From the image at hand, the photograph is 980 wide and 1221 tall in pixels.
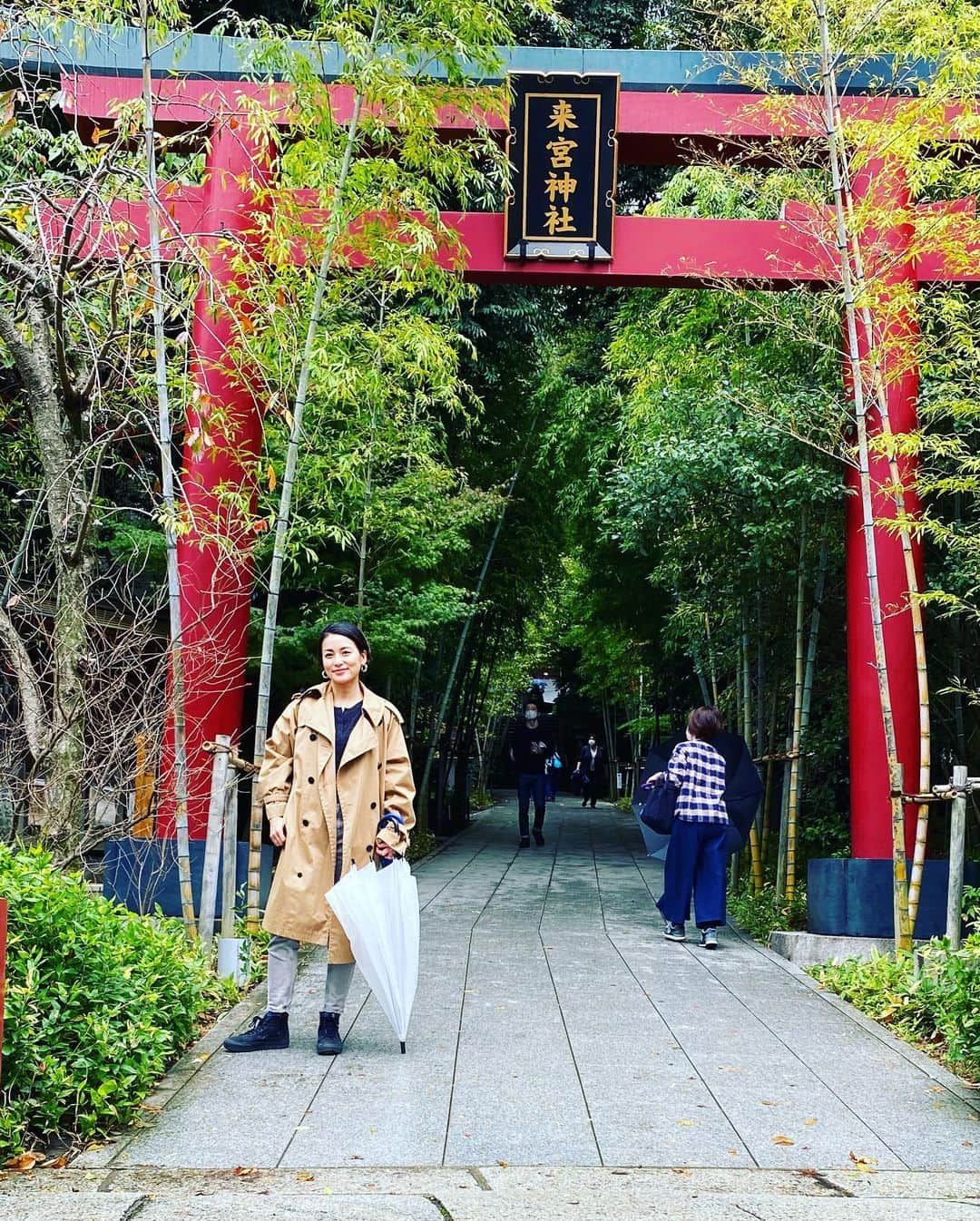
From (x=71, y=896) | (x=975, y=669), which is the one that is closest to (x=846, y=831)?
(x=975, y=669)

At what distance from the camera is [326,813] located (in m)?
4.09

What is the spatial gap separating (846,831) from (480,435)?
502 centimetres

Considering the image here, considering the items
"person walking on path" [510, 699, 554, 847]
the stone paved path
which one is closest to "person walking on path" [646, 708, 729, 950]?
the stone paved path

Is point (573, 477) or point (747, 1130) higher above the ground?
point (573, 477)

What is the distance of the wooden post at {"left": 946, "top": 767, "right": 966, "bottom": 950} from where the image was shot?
518 centimetres

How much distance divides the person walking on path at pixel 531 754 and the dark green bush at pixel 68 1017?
9.05m

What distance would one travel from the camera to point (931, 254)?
718 centimetres

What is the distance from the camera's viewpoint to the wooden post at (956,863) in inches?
204

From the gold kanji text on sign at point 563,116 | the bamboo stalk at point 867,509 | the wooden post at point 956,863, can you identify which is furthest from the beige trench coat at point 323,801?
the gold kanji text on sign at point 563,116

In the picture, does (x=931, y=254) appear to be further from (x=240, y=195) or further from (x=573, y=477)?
(x=573, y=477)

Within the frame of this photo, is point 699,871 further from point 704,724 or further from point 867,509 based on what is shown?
point 867,509

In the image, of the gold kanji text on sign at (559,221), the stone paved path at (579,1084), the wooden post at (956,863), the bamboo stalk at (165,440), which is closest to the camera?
the stone paved path at (579,1084)

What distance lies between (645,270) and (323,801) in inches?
177

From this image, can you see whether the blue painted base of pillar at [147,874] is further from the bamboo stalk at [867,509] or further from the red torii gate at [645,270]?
the bamboo stalk at [867,509]
